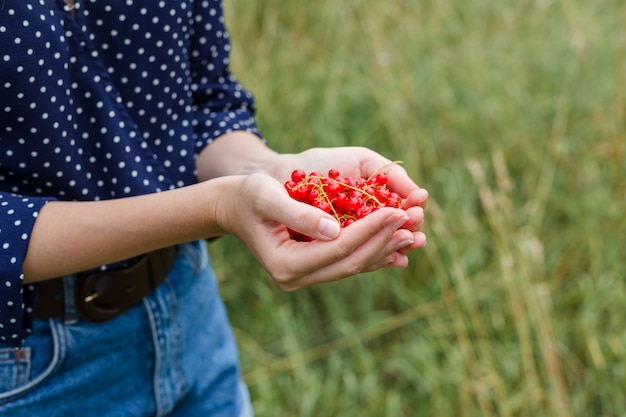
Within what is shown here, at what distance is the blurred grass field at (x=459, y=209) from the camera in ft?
6.92

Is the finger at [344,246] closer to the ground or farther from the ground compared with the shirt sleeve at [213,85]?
closer to the ground

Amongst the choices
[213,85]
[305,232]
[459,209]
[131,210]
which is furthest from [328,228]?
[459,209]

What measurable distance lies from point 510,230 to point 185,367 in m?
1.31

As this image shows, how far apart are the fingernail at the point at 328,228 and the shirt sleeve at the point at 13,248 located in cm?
34

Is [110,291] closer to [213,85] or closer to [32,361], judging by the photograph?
[32,361]

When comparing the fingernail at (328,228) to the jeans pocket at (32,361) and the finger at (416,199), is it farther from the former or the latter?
the jeans pocket at (32,361)

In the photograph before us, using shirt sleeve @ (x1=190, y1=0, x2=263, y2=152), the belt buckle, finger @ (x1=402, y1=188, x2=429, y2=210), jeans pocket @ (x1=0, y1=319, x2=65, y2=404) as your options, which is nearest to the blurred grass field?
shirt sleeve @ (x1=190, y1=0, x2=263, y2=152)

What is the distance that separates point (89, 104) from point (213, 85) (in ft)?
0.93

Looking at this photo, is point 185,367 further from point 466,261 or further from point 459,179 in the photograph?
point 459,179

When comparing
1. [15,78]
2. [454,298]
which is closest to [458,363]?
[454,298]

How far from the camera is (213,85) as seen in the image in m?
1.32

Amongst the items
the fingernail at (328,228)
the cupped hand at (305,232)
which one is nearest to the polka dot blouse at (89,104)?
the cupped hand at (305,232)

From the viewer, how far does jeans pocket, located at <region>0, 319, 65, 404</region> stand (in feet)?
3.42

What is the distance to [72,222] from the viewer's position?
0.99 meters
